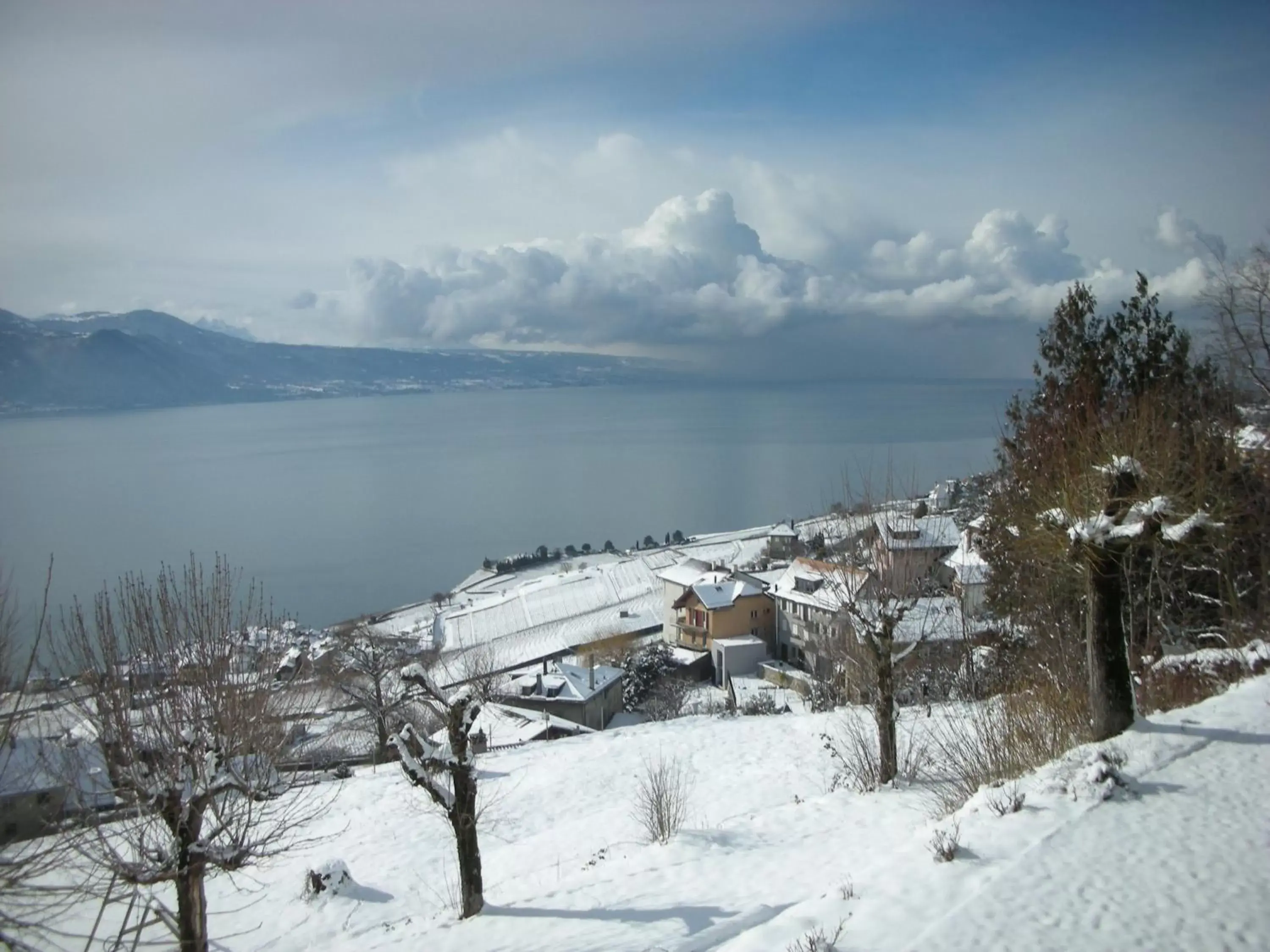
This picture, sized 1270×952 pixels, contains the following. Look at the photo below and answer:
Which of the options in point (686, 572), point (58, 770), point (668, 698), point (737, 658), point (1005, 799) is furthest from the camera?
point (686, 572)

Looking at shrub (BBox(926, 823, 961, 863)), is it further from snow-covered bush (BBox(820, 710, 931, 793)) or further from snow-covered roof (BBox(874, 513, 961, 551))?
snow-covered roof (BBox(874, 513, 961, 551))

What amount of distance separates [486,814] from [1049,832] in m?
8.83

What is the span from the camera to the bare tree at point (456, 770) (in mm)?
7355

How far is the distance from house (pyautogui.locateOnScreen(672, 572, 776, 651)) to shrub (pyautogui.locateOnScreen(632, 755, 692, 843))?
60.4 feet

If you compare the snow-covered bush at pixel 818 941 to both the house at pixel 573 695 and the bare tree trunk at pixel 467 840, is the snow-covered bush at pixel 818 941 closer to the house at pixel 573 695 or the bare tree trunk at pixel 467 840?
the bare tree trunk at pixel 467 840

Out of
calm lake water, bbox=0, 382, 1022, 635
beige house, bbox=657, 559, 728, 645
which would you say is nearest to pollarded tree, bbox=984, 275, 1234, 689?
calm lake water, bbox=0, 382, 1022, 635

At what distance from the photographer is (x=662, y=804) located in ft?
28.6

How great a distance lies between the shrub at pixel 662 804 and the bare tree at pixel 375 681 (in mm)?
6357

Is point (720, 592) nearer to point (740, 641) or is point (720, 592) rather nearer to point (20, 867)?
point (740, 641)

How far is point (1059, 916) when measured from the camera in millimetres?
4352

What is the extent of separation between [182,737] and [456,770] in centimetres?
238

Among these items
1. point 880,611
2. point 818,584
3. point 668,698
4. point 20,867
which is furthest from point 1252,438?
point 668,698

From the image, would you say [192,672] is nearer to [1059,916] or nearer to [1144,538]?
[1059,916]

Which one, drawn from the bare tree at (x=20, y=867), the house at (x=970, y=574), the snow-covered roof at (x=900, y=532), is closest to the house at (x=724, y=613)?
the house at (x=970, y=574)
